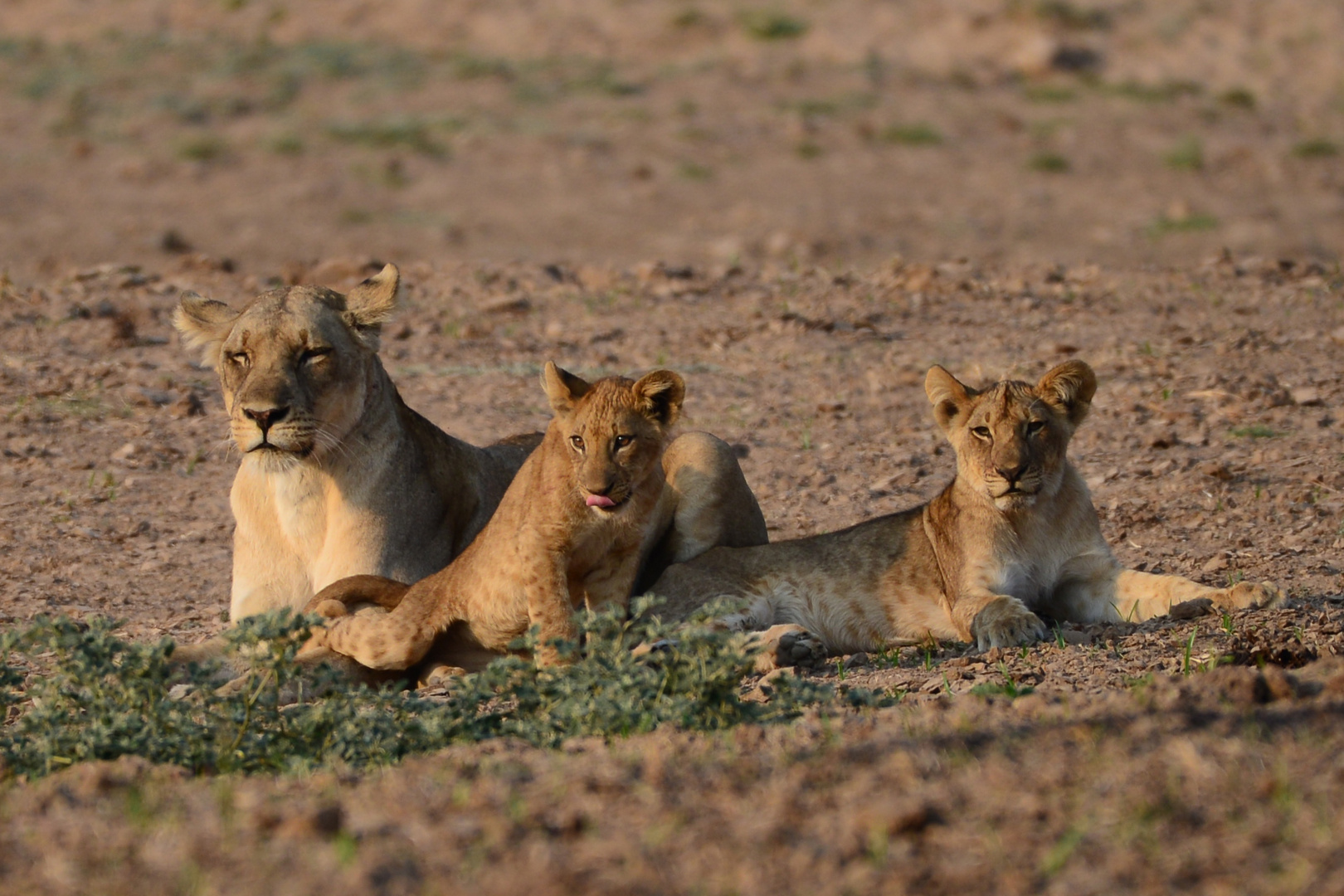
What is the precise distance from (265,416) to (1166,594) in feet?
11.3

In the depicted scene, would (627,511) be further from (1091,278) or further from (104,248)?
(104,248)

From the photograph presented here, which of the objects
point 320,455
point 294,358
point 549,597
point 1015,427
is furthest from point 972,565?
point 294,358

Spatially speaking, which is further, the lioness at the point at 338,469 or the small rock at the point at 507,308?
the small rock at the point at 507,308

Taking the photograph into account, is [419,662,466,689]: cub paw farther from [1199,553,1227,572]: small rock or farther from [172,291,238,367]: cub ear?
[1199,553,1227,572]: small rock

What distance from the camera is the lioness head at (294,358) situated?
648 centimetres

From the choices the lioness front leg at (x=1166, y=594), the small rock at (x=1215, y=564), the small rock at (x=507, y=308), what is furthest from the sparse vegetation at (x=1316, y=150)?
the lioness front leg at (x=1166, y=594)

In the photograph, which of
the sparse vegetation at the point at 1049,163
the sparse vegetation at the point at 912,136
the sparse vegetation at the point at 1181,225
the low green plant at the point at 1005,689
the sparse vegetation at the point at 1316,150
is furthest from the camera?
the sparse vegetation at the point at 912,136

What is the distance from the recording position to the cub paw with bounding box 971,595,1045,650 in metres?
6.41

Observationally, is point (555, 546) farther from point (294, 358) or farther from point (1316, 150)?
point (1316, 150)

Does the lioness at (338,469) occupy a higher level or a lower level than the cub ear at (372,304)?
lower

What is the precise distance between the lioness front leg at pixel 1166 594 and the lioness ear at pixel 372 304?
3.10 metres

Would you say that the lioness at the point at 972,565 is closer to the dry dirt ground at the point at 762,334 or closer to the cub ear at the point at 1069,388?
the cub ear at the point at 1069,388

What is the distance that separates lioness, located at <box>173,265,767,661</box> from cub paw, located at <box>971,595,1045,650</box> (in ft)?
4.55

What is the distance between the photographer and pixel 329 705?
16.5ft
